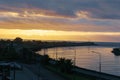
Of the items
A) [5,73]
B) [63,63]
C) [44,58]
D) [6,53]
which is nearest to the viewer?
[5,73]

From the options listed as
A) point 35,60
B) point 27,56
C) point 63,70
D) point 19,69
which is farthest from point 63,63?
point 27,56

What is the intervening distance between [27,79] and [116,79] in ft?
63.7

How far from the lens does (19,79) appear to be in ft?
174

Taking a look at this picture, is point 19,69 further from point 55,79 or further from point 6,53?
point 6,53

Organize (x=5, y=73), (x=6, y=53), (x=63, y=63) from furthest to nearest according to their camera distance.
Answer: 1. (x=6, y=53)
2. (x=63, y=63)
3. (x=5, y=73)

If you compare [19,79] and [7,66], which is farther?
[19,79]

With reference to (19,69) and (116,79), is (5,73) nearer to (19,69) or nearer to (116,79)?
(19,69)

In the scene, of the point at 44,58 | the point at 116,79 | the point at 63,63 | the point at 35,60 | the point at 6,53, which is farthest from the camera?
the point at 6,53

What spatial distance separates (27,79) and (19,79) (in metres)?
1.44

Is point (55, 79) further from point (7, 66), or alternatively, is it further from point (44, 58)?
point (44, 58)

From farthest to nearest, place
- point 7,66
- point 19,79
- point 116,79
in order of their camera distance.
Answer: point 116,79
point 19,79
point 7,66

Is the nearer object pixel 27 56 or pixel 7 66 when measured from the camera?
pixel 7 66

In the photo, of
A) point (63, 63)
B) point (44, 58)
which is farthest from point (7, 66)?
point (44, 58)

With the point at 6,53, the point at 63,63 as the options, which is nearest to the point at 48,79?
the point at 63,63
